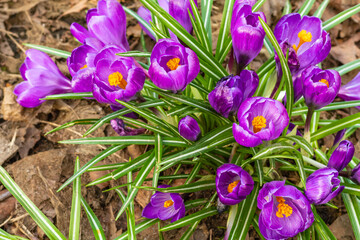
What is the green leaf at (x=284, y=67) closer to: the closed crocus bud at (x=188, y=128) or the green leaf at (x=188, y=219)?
the closed crocus bud at (x=188, y=128)

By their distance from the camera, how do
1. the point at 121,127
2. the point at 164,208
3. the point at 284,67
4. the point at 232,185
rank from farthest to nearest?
the point at 121,127, the point at 164,208, the point at 232,185, the point at 284,67

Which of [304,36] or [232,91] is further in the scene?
[304,36]

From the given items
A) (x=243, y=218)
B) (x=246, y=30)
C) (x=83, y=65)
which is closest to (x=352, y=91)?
(x=246, y=30)

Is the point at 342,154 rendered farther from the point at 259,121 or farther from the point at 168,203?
the point at 168,203

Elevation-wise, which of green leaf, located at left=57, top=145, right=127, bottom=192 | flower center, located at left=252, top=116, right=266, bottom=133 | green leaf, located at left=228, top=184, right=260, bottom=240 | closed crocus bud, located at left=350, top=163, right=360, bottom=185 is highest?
flower center, located at left=252, top=116, right=266, bottom=133

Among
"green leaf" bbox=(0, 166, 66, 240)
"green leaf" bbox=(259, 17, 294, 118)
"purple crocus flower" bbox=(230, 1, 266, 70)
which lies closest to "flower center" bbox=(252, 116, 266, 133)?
"green leaf" bbox=(259, 17, 294, 118)

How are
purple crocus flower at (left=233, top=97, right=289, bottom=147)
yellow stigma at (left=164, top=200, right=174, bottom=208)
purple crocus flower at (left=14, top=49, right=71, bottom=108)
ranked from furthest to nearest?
purple crocus flower at (left=14, top=49, right=71, bottom=108), yellow stigma at (left=164, top=200, right=174, bottom=208), purple crocus flower at (left=233, top=97, right=289, bottom=147)

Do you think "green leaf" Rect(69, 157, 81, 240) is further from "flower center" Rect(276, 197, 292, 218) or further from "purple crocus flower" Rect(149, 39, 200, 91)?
"flower center" Rect(276, 197, 292, 218)
